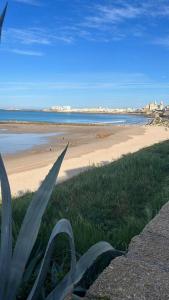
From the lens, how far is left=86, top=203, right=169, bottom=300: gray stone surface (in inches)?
87.2

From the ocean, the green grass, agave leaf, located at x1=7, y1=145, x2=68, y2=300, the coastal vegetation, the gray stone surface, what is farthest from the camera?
the ocean

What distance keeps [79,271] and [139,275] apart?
448 mm

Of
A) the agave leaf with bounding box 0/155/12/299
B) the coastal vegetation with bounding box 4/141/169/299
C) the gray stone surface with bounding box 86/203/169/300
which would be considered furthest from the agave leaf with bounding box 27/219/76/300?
the coastal vegetation with bounding box 4/141/169/299

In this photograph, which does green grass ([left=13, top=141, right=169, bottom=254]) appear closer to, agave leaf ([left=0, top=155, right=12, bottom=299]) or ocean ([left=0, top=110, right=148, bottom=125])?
agave leaf ([left=0, top=155, right=12, bottom=299])

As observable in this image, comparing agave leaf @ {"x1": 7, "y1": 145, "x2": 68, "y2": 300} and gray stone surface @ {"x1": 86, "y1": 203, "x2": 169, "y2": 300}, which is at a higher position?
agave leaf @ {"x1": 7, "y1": 145, "x2": 68, "y2": 300}

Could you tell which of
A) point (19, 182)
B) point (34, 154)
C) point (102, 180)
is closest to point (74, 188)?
point (102, 180)

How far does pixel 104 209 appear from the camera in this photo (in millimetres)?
4941

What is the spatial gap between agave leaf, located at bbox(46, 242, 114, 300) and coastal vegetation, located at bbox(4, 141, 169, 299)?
0.47 metres

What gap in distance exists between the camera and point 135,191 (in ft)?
19.4

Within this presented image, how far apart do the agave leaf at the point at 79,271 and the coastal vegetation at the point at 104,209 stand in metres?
0.47

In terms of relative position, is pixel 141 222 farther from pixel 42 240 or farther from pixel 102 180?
pixel 102 180

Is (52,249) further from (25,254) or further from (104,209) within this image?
(104,209)

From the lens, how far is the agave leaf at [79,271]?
2041 mm

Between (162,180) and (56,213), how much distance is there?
8.34ft
